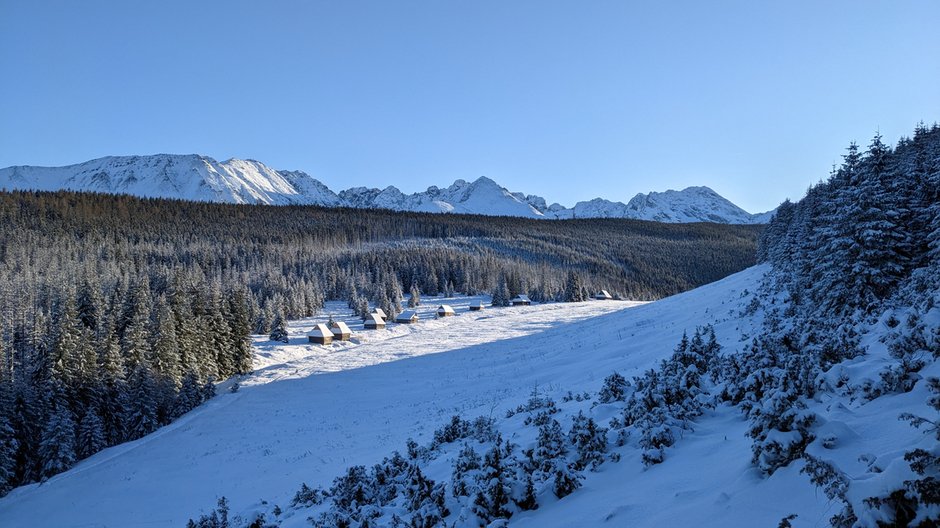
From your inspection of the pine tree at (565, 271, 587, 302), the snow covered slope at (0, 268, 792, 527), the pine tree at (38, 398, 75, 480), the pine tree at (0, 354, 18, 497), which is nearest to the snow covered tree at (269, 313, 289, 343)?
the snow covered slope at (0, 268, 792, 527)

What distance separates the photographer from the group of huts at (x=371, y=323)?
6669 cm

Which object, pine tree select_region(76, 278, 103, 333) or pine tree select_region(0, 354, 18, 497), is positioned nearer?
pine tree select_region(0, 354, 18, 497)

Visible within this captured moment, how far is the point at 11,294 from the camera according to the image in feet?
227

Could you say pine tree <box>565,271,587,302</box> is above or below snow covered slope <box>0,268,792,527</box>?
above

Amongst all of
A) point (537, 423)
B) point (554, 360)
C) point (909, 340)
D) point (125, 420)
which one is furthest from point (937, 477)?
point (125, 420)

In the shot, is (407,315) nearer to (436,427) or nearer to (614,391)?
(436,427)

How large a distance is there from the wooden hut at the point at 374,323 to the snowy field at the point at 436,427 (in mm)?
14950

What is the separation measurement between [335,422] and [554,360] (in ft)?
47.6

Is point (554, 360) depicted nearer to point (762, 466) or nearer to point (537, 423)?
point (537, 423)

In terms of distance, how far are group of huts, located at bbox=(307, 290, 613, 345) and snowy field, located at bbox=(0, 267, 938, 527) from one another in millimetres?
2986

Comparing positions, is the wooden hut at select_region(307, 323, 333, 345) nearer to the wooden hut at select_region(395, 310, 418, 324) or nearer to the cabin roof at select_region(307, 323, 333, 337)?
the cabin roof at select_region(307, 323, 333, 337)

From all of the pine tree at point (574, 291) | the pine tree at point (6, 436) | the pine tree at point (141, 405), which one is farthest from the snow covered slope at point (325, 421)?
the pine tree at point (574, 291)

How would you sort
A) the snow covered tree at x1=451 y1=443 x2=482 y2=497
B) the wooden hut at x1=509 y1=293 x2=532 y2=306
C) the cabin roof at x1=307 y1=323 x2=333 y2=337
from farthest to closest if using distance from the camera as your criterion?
the wooden hut at x1=509 y1=293 x2=532 y2=306 → the cabin roof at x1=307 y1=323 x2=333 y2=337 → the snow covered tree at x1=451 y1=443 x2=482 y2=497

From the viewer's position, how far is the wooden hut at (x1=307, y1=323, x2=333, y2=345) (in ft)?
217
